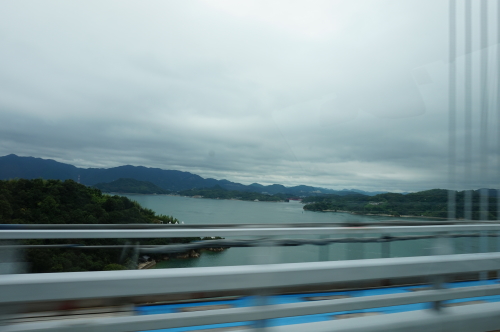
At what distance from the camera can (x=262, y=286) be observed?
266 centimetres

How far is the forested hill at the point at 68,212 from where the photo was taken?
9.14 ft

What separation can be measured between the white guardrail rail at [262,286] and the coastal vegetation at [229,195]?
59.4 inches

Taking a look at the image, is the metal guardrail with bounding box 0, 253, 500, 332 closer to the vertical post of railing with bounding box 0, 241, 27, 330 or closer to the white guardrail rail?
the white guardrail rail

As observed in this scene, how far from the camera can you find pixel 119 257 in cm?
290

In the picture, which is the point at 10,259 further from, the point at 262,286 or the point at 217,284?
the point at 262,286

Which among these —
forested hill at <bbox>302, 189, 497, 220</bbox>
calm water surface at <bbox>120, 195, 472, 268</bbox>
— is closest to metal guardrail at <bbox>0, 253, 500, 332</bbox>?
calm water surface at <bbox>120, 195, 472, 268</bbox>

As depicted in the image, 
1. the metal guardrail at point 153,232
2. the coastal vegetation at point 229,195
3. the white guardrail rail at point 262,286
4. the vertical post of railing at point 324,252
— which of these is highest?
the coastal vegetation at point 229,195

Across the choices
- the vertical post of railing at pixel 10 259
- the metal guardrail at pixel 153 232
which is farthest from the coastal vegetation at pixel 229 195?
the vertical post of railing at pixel 10 259

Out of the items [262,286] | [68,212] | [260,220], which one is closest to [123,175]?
[68,212]

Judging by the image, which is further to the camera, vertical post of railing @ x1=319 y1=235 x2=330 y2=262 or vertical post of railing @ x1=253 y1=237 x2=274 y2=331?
vertical post of railing @ x1=319 y1=235 x2=330 y2=262

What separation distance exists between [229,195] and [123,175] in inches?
52.3

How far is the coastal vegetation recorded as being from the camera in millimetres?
4547

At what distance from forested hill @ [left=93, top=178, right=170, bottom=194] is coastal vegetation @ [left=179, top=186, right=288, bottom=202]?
367 mm

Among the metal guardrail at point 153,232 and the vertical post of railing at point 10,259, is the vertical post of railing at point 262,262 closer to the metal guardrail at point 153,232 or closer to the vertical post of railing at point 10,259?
the metal guardrail at point 153,232
